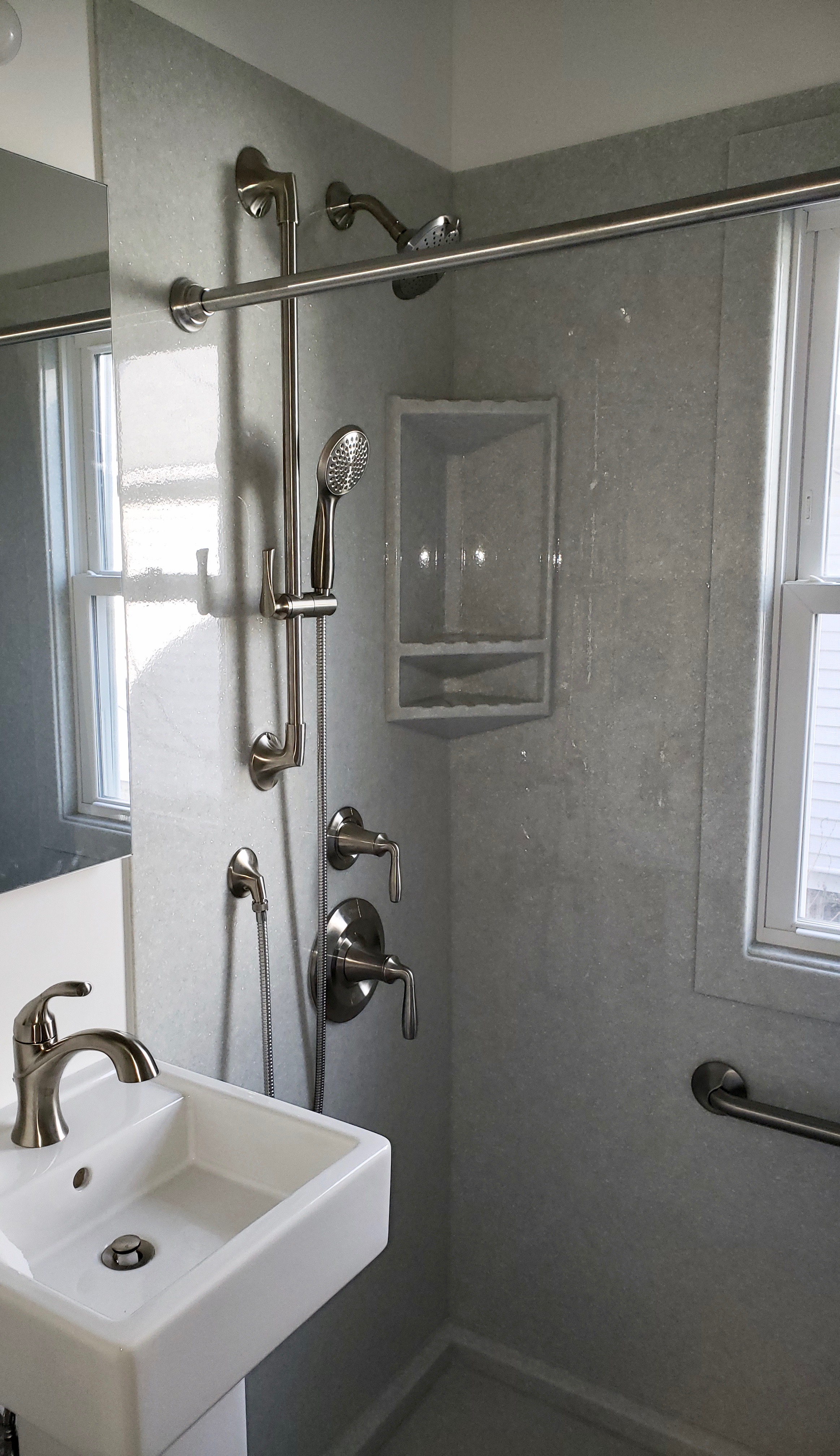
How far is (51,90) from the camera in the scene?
1.14m

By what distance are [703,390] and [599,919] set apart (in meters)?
0.95

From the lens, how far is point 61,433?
1.19 meters

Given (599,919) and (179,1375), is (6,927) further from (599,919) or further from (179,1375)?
(599,919)

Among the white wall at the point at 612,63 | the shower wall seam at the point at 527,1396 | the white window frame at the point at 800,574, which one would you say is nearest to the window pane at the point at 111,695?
the white window frame at the point at 800,574

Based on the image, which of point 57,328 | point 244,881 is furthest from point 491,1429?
point 57,328

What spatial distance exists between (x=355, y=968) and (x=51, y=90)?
1.30 m

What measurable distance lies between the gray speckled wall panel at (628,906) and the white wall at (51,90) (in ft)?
2.97

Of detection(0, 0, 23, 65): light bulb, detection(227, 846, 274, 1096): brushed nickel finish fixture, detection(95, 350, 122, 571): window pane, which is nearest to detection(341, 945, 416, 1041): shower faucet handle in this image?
detection(227, 846, 274, 1096): brushed nickel finish fixture

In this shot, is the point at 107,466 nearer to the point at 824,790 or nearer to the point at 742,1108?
the point at 824,790

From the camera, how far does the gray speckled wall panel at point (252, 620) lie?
1.30 metres

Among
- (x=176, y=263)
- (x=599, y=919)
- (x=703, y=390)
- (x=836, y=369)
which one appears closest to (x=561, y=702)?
(x=599, y=919)

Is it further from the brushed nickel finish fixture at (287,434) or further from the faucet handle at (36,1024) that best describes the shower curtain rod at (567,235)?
the faucet handle at (36,1024)

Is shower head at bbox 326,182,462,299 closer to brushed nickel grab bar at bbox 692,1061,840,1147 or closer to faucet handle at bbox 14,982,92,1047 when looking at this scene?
faucet handle at bbox 14,982,92,1047

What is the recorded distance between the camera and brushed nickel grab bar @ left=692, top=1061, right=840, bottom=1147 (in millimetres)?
1675
